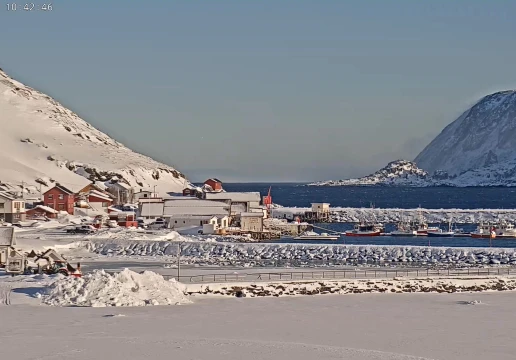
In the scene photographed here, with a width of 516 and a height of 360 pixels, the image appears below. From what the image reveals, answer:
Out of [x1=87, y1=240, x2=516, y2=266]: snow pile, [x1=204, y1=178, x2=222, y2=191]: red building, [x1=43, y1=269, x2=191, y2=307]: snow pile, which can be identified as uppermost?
[x1=204, y1=178, x2=222, y2=191]: red building

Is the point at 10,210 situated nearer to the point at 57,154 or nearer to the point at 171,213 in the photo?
the point at 171,213

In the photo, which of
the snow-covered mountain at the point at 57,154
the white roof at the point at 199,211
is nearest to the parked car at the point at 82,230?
the white roof at the point at 199,211

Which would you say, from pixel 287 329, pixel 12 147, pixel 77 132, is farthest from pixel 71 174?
pixel 287 329

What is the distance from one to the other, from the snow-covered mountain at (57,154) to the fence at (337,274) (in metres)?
82.5

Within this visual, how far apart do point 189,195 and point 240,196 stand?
2925 centimetres

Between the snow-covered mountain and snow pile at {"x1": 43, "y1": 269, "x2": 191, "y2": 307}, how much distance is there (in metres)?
86.7

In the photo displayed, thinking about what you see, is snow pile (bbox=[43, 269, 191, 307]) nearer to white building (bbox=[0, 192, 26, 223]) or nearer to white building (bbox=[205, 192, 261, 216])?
white building (bbox=[0, 192, 26, 223])

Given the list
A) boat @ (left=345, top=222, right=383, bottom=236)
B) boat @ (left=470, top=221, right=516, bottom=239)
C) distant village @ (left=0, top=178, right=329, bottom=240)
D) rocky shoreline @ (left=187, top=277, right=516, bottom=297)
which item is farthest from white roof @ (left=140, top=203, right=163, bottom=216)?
rocky shoreline @ (left=187, top=277, right=516, bottom=297)

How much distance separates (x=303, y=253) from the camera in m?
58.3

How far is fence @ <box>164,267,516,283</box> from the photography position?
4025 centimetres

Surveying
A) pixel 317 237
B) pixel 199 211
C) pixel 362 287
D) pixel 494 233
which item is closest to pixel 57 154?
pixel 199 211

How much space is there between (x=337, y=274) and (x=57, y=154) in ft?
380

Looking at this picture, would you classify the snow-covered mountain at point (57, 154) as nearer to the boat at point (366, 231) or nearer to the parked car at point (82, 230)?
the parked car at point (82, 230)

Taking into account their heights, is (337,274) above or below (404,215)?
below
